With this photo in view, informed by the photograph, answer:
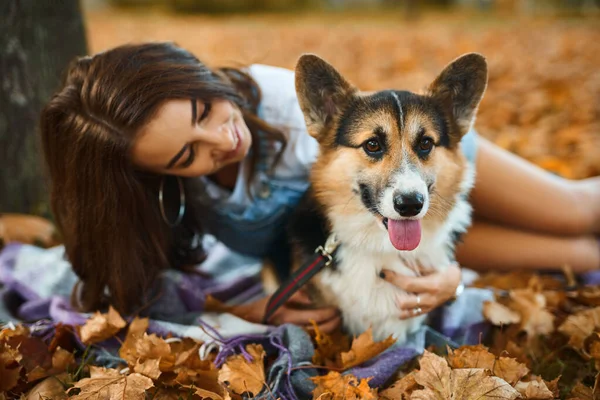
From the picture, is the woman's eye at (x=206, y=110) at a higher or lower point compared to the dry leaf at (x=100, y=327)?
higher

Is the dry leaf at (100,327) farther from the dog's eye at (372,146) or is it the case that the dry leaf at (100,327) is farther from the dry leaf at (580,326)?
the dry leaf at (580,326)

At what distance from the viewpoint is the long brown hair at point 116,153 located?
6.79 feet

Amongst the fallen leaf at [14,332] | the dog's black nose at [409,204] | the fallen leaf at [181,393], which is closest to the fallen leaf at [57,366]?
the fallen leaf at [14,332]

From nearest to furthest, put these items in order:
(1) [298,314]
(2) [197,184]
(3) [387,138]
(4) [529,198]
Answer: (3) [387,138], (1) [298,314], (2) [197,184], (4) [529,198]

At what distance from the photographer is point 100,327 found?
2.18 m

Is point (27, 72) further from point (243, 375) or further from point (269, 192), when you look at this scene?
point (243, 375)

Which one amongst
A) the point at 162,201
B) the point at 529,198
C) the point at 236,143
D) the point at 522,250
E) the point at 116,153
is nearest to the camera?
the point at 116,153

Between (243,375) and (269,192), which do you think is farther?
(269,192)

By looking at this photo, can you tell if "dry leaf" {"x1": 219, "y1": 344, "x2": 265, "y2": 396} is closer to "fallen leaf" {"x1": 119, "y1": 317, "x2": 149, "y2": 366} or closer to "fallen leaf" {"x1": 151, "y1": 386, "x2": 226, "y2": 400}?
"fallen leaf" {"x1": 151, "y1": 386, "x2": 226, "y2": 400}

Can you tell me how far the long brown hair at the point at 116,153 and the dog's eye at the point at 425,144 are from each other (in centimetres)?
77

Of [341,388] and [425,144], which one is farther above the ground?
[425,144]

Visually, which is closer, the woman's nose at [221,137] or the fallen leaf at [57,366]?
the fallen leaf at [57,366]

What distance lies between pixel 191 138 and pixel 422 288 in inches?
47.1

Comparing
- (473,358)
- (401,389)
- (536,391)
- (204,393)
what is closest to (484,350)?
(473,358)
